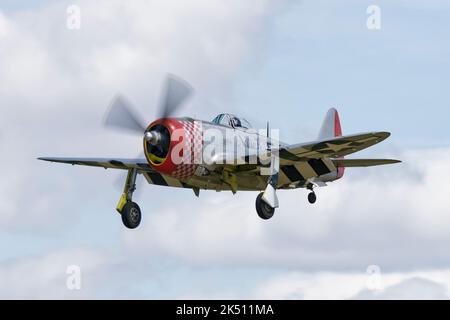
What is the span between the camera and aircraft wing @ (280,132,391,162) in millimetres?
28350

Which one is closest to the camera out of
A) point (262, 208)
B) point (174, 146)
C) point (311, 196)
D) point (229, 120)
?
point (174, 146)

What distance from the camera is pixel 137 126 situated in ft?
95.8

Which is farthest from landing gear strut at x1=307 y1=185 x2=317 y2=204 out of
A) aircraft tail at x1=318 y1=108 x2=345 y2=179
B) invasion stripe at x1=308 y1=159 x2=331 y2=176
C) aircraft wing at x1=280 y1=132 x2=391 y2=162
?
aircraft tail at x1=318 y1=108 x2=345 y2=179

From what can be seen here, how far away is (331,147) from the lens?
29.4m

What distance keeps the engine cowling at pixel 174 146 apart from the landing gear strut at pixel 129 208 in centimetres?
202

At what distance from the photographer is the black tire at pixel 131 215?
3034 cm

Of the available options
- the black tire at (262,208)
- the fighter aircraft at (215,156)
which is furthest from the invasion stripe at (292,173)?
the black tire at (262,208)

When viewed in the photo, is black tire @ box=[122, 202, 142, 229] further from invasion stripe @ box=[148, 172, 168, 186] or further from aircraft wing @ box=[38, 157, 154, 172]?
invasion stripe @ box=[148, 172, 168, 186]

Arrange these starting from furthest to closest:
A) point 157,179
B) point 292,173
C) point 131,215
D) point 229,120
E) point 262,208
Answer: point 157,179, point 292,173, point 229,120, point 131,215, point 262,208

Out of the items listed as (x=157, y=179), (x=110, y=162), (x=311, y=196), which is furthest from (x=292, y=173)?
(x=110, y=162)

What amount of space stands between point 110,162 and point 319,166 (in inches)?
242

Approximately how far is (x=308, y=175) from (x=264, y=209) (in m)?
3.09

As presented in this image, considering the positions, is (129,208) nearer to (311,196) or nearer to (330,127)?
(311,196)

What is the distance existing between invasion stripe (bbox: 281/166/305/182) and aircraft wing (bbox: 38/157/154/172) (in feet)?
12.9
